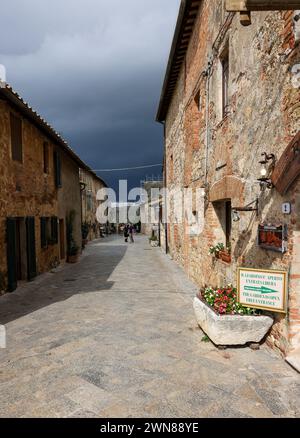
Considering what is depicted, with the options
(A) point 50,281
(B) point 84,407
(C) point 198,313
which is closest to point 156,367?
(B) point 84,407

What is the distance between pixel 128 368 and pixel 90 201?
2765cm

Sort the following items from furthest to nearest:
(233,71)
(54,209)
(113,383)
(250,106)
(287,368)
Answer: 1. (54,209)
2. (233,71)
3. (250,106)
4. (287,368)
5. (113,383)

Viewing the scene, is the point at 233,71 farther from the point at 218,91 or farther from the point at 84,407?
the point at 84,407

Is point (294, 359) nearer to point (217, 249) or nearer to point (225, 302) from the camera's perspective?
point (225, 302)

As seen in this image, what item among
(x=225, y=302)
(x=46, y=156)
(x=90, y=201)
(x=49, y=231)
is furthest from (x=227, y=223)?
(x=90, y=201)

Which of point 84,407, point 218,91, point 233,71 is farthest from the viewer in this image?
point 218,91

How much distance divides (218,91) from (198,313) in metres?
4.93

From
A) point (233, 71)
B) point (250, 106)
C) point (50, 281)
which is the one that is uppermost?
point (233, 71)

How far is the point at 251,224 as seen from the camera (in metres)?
5.05

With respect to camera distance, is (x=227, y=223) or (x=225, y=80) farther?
(x=227, y=223)

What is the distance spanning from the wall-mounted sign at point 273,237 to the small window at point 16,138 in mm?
7475

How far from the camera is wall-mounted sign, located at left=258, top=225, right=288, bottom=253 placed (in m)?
4.02

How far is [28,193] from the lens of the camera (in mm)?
9961

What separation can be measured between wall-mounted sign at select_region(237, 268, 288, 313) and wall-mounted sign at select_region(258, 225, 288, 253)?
349 mm
